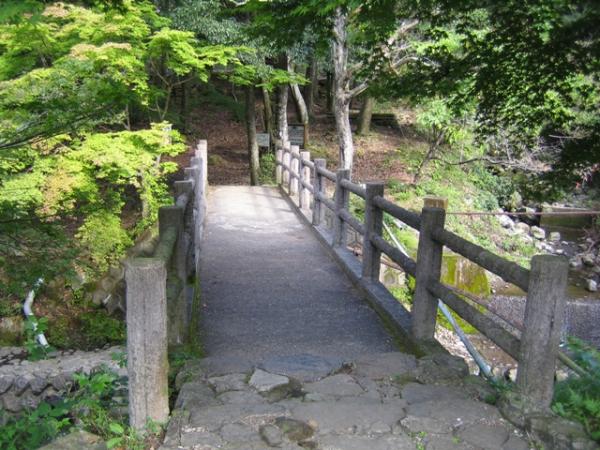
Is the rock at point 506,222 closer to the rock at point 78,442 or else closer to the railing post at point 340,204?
the railing post at point 340,204

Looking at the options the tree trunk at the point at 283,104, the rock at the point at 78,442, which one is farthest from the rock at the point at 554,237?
the rock at the point at 78,442

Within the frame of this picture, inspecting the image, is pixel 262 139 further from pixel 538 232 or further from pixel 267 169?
pixel 538 232

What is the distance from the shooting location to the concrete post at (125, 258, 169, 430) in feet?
8.89

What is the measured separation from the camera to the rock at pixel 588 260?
48.9ft

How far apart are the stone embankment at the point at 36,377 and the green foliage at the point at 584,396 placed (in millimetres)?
5914

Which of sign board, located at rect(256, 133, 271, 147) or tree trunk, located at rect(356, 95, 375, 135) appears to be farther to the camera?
tree trunk, located at rect(356, 95, 375, 135)

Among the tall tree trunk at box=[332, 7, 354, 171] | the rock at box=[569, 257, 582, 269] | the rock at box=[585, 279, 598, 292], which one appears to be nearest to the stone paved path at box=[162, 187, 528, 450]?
the tall tree trunk at box=[332, 7, 354, 171]

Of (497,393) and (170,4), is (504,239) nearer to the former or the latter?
(170,4)

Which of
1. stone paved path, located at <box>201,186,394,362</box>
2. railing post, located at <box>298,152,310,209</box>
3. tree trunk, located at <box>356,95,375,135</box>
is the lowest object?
stone paved path, located at <box>201,186,394,362</box>

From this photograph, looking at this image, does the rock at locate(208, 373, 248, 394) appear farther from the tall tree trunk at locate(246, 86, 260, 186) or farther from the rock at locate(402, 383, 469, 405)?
the tall tree trunk at locate(246, 86, 260, 186)

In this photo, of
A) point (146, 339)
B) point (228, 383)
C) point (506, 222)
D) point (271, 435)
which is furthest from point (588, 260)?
point (146, 339)

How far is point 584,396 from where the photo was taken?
3146mm

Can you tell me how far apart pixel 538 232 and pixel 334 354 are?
1496 centimetres

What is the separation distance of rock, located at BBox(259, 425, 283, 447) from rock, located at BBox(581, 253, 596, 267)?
14.4 metres
